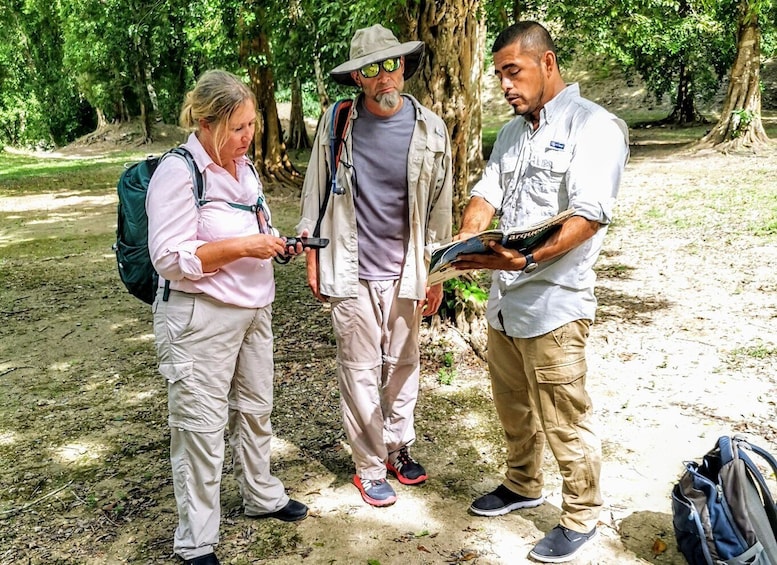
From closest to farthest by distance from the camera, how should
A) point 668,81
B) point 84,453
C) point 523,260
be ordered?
point 523,260 < point 84,453 < point 668,81

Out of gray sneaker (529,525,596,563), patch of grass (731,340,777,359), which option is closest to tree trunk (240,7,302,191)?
patch of grass (731,340,777,359)

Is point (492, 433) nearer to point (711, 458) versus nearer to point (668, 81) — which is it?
point (711, 458)

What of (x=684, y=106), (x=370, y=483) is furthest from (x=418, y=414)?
(x=684, y=106)

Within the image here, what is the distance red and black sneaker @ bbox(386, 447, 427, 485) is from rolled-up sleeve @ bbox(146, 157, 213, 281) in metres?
1.57

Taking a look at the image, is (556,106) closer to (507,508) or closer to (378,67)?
(378,67)

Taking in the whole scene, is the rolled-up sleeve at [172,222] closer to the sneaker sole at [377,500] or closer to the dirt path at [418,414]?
the dirt path at [418,414]

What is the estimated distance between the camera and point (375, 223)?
3.26 metres

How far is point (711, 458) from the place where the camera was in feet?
9.19

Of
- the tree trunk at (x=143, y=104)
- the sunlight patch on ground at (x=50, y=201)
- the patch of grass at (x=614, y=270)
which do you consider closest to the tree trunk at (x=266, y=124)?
the sunlight patch on ground at (x=50, y=201)

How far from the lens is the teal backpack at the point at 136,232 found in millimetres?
2703

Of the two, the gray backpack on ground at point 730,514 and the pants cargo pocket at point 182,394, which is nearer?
the gray backpack on ground at point 730,514

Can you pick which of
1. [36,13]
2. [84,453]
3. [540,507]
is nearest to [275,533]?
[540,507]

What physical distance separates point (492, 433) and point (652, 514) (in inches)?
42.2

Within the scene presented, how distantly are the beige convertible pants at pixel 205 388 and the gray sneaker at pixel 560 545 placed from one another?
4.17 ft
